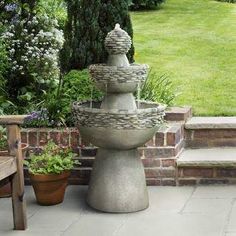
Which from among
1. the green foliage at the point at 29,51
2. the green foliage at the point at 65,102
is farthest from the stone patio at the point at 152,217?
the green foliage at the point at 29,51

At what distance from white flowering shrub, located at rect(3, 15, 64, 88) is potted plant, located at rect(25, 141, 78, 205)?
1877 mm

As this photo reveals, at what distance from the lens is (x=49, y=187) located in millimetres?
4945

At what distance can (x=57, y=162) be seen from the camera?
4969 mm

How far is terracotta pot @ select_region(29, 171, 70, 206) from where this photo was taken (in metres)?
4.91

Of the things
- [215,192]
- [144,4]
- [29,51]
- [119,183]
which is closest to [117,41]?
[119,183]

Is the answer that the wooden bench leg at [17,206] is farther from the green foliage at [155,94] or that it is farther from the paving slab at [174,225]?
the green foliage at [155,94]

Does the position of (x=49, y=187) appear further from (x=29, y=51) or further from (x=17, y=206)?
(x=29, y=51)

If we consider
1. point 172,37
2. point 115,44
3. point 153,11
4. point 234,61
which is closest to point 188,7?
point 153,11

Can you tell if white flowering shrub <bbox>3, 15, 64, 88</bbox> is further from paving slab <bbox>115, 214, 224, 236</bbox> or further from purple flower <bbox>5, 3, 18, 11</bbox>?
paving slab <bbox>115, 214, 224, 236</bbox>

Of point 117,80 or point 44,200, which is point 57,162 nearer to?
point 44,200

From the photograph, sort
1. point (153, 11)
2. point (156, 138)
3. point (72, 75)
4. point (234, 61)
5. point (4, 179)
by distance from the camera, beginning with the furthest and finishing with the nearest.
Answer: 1. point (153, 11)
2. point (234, 61)
3. point (72, 75)
4. point (156, 138)
5. point (4, 179)

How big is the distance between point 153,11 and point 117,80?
8.24m

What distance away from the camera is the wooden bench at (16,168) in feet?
14.2

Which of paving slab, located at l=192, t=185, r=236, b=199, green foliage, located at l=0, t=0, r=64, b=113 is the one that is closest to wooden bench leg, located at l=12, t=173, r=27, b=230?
paving slab, located at l=192, t=185, r=236, b=199
